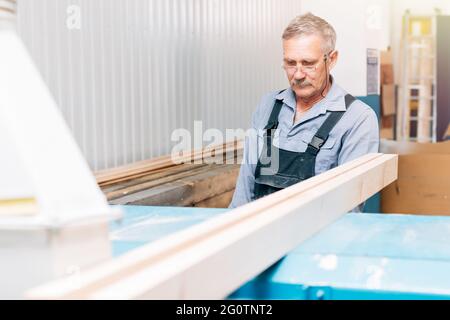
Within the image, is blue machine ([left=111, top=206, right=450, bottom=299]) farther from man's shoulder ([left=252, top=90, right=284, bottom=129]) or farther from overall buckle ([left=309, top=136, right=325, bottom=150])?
man's shoulder ([left=252, top=90, right=284, bottom=129])

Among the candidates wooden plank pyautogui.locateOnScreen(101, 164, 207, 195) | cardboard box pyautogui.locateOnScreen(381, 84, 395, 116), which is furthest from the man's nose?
cardboard box pyautogui.locateOnScreen(381, 84, 395, 116)

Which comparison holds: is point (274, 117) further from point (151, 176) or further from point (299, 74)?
point (151, 176)

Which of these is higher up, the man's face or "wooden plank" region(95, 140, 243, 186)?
the man's face

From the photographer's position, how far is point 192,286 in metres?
0.84

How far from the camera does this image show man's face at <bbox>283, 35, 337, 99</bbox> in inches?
105

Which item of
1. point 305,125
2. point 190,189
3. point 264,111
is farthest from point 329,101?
point 190,189

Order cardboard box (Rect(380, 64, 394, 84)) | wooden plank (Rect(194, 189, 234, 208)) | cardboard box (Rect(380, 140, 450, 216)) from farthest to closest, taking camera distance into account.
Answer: cardboard box (Rect(380, 64, 394, 84)), cardboard box (Rect(380, 140, 450, 216)), wooden plank (Rect(194, 189, 234, 208))

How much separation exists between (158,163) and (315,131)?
1.10m

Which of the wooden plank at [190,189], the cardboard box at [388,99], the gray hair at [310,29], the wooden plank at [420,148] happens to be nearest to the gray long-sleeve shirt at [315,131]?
the gray hair at [310,29]

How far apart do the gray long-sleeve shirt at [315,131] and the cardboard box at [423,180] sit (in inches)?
74.1

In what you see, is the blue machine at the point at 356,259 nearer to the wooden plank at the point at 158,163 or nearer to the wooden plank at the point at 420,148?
the wooden plank at the point at 158,163

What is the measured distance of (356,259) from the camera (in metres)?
1.26

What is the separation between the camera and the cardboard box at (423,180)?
4.33 meters

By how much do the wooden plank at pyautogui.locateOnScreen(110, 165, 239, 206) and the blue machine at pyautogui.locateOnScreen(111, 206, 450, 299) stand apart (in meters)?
1.15
